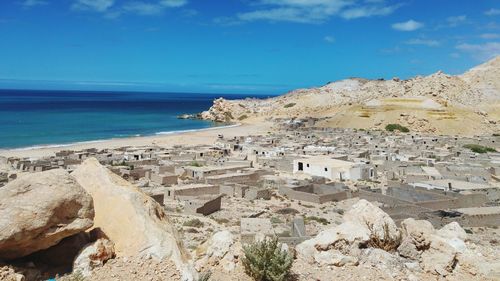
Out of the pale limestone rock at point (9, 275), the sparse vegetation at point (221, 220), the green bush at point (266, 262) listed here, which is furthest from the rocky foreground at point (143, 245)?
the sparse vegetation at point (221, 220)

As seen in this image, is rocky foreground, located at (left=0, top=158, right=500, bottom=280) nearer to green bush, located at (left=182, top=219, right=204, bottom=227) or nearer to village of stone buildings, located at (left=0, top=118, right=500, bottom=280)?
village of stone buildings, located at (left=0, top=118, right=500, bottom=280)

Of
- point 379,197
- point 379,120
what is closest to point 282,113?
point 379,120

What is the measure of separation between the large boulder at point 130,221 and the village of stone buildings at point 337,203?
37.4 inches

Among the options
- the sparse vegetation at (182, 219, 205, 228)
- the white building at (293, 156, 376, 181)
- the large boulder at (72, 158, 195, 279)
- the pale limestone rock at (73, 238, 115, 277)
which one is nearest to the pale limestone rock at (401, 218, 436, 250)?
the large boulder at (72, 158, 195, 279)

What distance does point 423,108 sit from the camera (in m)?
76.0

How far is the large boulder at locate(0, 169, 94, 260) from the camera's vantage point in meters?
5.88

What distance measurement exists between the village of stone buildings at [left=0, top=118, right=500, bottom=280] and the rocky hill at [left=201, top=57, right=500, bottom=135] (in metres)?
31.7

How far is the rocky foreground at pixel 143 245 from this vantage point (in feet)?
19.9

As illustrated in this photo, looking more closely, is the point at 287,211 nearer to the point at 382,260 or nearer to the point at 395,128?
the point at 382,260

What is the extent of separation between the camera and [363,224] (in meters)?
8.73

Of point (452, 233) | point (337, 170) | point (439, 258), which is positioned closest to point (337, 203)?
point (337, 170)

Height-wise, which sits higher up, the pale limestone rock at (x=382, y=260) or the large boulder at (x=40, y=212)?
the large boulder at (x=40, y=212)

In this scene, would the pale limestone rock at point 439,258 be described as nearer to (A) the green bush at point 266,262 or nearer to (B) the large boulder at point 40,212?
(A) the green bush at point 266,262

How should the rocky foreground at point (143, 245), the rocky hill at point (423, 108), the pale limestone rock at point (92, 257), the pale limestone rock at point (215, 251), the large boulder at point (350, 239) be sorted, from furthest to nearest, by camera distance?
the rocky hill at point (423, 108) → the large boulder at point (350, 239) → the pale limestone rock at point (215, 251) → the pale limestone rock at point (92, 257) → the rocky foreground at point (143, 245)
